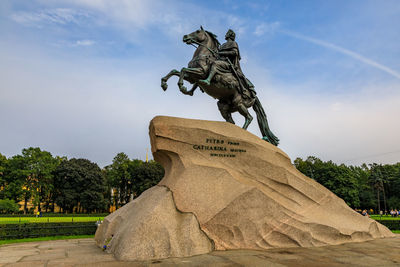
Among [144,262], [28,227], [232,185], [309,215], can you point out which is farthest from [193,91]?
[28,227]

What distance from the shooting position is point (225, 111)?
11.8 meters

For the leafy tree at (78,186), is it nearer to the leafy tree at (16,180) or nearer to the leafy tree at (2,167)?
the leafy tree at (16,180)

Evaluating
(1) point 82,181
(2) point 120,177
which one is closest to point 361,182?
(2) point 120,177

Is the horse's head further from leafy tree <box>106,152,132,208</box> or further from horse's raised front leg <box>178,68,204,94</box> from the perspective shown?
leafy tree <box>106,152,132,208</box>

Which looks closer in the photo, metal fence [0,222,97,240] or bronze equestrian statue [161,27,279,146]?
bronze equestrian statue [161,27,279,146]

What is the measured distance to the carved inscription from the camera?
8.24 meters

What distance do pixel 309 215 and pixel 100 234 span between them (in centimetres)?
621

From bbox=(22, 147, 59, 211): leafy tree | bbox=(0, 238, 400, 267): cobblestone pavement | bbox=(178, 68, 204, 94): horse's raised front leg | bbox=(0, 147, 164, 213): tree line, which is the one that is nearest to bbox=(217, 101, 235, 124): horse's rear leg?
bbox=(178, 68, 204, 94): horse's raised front leg

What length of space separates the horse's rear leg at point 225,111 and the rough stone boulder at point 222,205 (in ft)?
9.43

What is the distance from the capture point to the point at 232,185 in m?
7.80

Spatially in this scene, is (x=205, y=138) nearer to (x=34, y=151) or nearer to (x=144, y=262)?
(x=144, y=262)

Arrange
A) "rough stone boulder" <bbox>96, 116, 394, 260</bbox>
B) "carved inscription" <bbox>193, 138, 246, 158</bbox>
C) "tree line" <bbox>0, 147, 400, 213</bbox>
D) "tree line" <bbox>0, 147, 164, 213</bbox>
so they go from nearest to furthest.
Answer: "rough stone boulder" <bbox>96, 116, 394, 260</bbox> < "carved inscription" <bbox>193, 138, 246, 158</bbox> < "tree line" <bbox>0, 147, 400, 213</bbox> < "tree line" <bbox>0, 147, 164, 213</bbox>

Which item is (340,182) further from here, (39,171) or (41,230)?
(39,171)

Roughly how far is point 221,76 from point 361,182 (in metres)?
55.6
